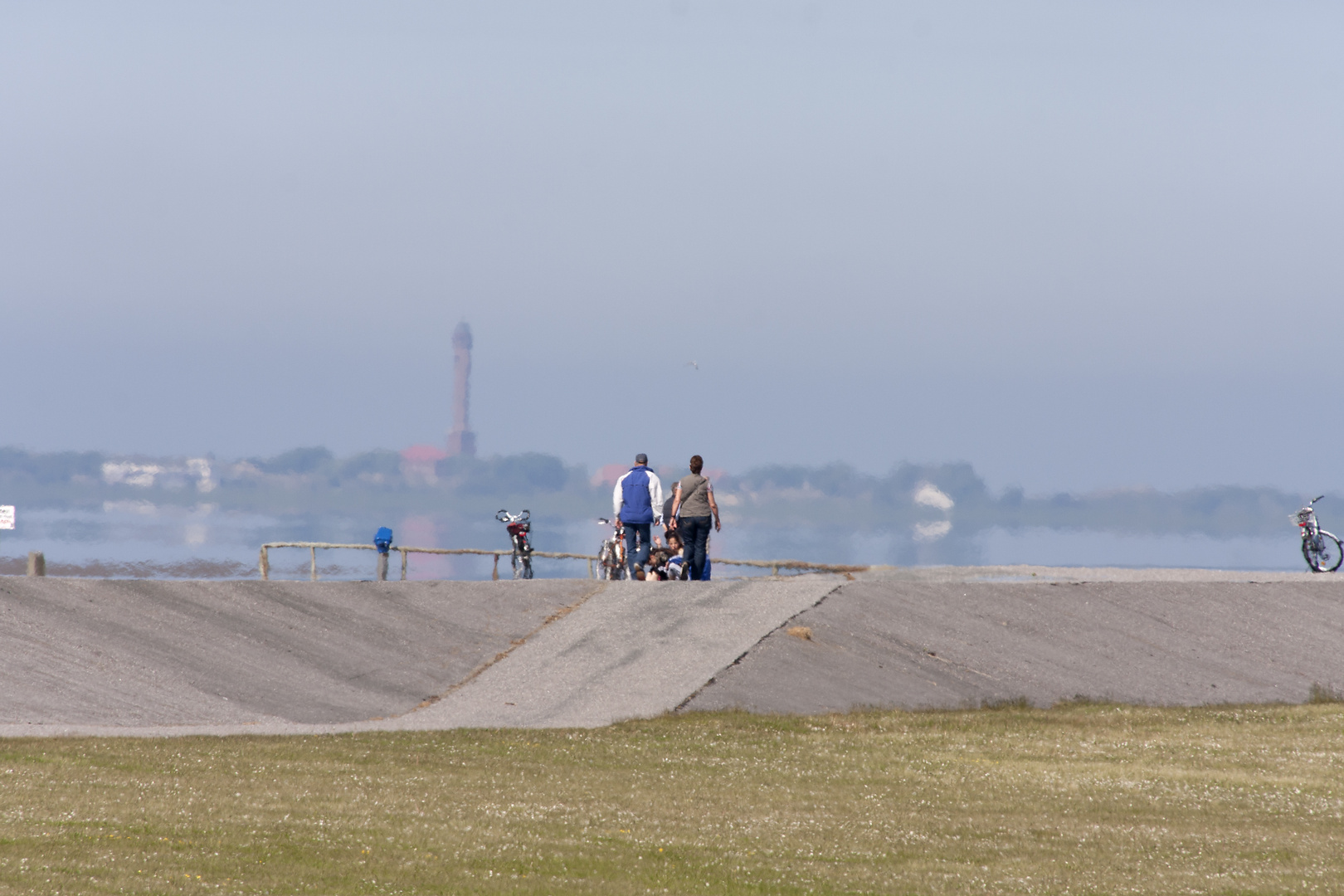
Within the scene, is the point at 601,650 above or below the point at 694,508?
below

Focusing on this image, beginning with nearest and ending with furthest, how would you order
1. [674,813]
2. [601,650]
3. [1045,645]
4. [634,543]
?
[674,813], [601,650], [1045,645], [634,543]

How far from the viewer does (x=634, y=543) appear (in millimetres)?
27547

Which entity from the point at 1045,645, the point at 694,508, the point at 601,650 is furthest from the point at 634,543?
the point at 1045,645

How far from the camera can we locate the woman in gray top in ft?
83.6

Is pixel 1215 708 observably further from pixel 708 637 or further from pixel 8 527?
pixel 8 527

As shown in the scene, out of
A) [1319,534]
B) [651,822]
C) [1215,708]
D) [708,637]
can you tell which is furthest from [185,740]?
[1319,534]

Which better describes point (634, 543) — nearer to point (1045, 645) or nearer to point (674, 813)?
point (1045, 645)

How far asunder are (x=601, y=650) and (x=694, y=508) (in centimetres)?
335

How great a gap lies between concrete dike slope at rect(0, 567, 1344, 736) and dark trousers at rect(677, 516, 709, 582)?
1.76ft

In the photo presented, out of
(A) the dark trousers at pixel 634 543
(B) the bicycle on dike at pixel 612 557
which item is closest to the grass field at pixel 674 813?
(A) the dark trousers at pixel 634 543

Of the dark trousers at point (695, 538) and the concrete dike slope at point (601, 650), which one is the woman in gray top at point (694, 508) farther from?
the concrete dike slope at point (601, 650)

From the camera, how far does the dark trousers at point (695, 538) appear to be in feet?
85.8

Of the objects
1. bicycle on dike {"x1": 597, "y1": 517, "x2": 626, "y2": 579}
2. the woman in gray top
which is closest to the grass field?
the woman in gray top

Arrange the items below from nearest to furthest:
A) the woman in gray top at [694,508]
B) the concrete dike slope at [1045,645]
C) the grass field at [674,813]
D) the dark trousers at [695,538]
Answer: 1. the grass field at [674,813]
2. the concrete dike slope at [1045,645]
3. the woman in gray top at [694,508]
4. the dark trousers at [695,538]
